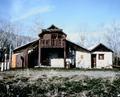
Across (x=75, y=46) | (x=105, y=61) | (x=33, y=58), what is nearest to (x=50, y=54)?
(x=33, y=58)

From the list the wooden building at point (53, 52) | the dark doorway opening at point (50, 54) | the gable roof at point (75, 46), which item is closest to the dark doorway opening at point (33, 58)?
the wooden building at point (53, 52)

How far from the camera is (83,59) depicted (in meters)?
45.7

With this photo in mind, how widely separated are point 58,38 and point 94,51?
681 centimetres

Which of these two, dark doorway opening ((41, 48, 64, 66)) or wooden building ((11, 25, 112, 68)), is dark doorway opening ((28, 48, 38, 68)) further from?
dark doorway opening ((41, 48, 64, 66))

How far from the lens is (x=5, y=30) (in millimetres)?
113000

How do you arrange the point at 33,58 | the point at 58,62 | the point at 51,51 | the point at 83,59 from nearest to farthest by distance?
the point at 58,62 < the point at 51,51 < the point at 33,58 < the point at 83,59

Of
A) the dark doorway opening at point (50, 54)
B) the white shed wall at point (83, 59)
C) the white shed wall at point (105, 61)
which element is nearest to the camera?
the dark doorway opening at point (50, 54)

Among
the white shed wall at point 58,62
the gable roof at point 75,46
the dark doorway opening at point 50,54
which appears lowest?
the white shed wall at point 58,62

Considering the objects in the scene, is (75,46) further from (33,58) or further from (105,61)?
(33,58)

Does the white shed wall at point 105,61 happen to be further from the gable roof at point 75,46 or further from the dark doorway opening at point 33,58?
the dark doorway opening at point 33,58

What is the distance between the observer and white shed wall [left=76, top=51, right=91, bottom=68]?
4529cm

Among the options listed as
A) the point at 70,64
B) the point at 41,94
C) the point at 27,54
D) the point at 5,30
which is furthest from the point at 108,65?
the point at 5,30

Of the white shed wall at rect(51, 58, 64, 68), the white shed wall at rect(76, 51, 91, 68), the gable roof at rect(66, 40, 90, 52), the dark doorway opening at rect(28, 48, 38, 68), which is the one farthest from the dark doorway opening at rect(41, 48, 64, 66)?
the white shed wall at rect(76, 51, 91, 68)

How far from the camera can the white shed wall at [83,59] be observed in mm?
45287
